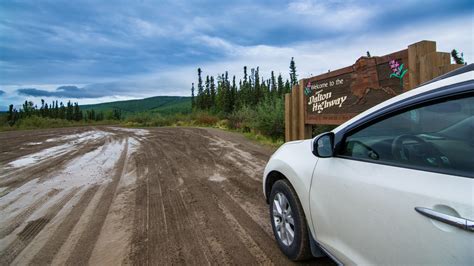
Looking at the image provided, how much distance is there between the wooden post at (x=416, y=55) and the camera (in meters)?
4.39

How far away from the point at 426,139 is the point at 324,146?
722 millimetres

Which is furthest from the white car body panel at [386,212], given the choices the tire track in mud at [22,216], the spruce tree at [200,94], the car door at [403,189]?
the spruce tree at [200,94]

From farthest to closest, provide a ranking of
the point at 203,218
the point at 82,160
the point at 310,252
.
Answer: the point at 82,160
the point at 203,218
the point at 310,252

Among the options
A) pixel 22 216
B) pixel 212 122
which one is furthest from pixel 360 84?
pixel 212 122

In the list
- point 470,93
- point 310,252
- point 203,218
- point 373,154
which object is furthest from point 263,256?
point 470,93

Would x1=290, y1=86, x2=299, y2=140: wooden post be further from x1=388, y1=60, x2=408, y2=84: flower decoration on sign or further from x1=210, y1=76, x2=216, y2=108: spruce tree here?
x1=210, y1=76, x2=216, y2=108: spruce tree

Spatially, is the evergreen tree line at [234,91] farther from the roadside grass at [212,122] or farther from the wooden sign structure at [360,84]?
the wooden sign structure at [360,84]

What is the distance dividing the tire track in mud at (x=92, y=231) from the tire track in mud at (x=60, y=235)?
0.20m

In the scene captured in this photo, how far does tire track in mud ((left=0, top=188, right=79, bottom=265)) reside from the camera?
2.90 metres

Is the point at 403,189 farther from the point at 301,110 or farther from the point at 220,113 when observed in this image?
the point at 220,113

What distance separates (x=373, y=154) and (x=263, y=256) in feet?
5.16

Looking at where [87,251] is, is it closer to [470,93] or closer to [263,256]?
[263,256]

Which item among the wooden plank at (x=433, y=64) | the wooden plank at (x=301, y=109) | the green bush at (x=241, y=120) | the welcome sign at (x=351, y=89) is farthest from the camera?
the green bush at (x=241, y=120)

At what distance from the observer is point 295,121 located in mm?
8523
